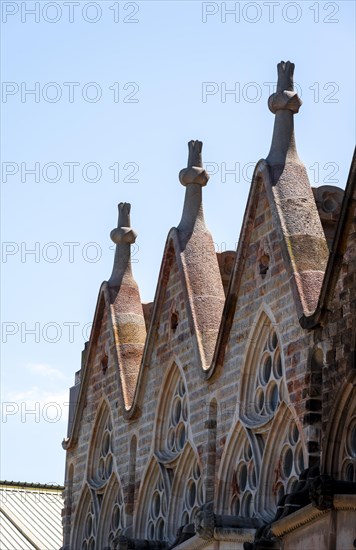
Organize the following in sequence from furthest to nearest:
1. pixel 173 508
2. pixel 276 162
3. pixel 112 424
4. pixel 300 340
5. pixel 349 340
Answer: pixel 112 424 < pixel 173 508 < pixel 276 162 < pixel 300 340 < pixel 349 340

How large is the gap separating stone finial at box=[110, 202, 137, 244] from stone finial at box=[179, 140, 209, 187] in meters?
3.55

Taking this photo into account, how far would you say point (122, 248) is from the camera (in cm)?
3744

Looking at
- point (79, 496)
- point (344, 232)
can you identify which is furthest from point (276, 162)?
point (79, 496)

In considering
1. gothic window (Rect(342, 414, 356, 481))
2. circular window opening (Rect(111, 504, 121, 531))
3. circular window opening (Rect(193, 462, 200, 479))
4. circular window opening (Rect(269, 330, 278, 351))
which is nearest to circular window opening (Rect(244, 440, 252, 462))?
circular window opening (Rect(269, 330, 278, 351))

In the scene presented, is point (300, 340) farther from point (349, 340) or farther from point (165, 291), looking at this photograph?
point (165, 291)

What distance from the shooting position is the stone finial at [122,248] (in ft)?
122

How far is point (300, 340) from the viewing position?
2775cm

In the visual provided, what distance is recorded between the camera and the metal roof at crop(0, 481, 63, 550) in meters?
45.0

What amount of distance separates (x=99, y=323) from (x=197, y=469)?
21.4 ft

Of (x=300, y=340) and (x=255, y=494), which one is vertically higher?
(x=300, y=340)

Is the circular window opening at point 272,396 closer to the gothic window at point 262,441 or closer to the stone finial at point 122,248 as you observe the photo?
the gothic window at point 262,441

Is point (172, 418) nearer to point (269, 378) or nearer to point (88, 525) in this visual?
point (269, 378)

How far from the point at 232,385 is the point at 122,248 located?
799cm

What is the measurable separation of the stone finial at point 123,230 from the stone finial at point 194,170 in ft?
11.7
